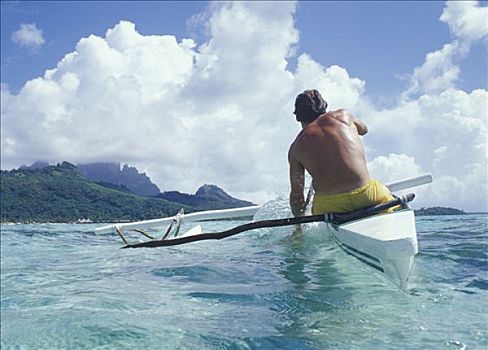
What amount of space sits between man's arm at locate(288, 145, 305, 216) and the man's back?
0.55 feet

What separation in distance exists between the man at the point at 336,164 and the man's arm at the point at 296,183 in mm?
29

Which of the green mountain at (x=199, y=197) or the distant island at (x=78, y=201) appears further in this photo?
the green mountain at (x=199, y=197)

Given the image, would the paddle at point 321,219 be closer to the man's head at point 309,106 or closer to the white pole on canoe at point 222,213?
the man's head at point 309,106

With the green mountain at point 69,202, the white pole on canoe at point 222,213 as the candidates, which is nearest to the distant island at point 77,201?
the green mountain at point 69,202

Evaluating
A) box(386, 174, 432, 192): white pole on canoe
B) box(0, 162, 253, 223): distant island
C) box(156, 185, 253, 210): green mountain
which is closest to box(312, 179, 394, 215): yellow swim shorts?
box(386, 174, 432, 192): white pole on canoe

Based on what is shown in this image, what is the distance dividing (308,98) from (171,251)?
162 inches

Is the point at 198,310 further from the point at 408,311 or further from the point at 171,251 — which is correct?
the point at 171,251

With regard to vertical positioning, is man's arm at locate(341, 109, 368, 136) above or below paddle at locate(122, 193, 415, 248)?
above

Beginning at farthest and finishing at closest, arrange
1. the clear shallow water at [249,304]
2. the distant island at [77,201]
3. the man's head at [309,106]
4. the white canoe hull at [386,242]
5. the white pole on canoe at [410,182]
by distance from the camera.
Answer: the distant island at [77,201], the white pole on canoe at [410,182], the man's head at [309,106], the white canoe hull at [386,242], the clear shallow water at [249,304]

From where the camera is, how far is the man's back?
15.4ft

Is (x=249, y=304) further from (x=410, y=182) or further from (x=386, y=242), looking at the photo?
(x=410, y=182)

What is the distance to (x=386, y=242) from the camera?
11.9ft

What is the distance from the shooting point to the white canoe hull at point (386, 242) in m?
3.59

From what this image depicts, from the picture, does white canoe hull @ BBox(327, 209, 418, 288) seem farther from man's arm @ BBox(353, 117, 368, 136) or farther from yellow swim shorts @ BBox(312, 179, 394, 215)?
man's arm @ BBox(353, 117, 368, 136)
